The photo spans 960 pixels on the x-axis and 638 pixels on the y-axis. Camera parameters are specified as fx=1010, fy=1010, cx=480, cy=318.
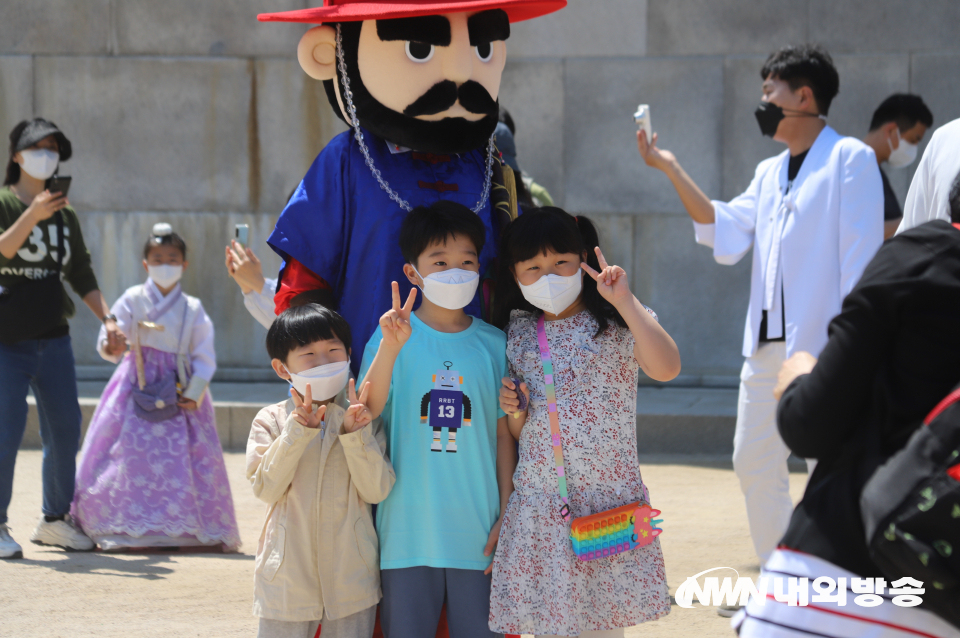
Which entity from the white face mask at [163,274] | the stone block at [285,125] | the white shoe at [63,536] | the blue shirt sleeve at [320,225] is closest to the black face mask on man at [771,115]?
the blue shirt sleeve at [320,225]

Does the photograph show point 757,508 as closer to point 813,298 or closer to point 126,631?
point 813,298

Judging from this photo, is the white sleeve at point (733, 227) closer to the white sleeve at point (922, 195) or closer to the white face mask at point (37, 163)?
the white sleeve at point (922, 195)

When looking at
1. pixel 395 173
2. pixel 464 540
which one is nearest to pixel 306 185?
pixel 395 173

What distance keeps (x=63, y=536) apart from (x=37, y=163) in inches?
70.6

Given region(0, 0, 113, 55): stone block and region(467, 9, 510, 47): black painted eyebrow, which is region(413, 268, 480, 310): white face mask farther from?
region(0, 0, 113, 55): stone block

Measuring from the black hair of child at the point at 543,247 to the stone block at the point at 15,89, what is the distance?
276 inches

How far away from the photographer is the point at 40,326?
4742 millimetres

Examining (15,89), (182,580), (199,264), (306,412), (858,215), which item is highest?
(15,89)

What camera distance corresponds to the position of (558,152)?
8.26m

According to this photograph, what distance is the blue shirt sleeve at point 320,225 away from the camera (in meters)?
2.81

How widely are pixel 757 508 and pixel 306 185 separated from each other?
2.17 m

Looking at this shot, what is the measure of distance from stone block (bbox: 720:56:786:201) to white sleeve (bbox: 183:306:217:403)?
454 centimetres

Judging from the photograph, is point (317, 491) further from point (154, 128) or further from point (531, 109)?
point (154, 128)

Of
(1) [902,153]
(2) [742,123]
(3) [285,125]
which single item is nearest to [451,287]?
(1) [902,153]
